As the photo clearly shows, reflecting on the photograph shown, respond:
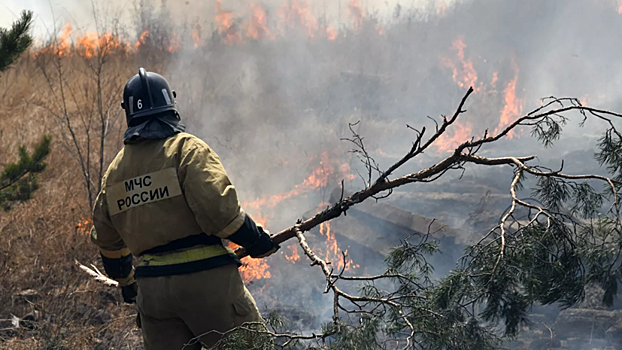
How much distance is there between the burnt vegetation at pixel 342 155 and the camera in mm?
2717

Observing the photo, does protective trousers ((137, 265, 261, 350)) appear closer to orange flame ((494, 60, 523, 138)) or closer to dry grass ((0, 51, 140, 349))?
dry grass ((0, 51, 140, 349))

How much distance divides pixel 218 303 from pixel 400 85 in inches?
634

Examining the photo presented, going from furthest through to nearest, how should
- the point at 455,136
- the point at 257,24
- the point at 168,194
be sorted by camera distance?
the point at 455,136
the point at 257,24
the point at 168,194

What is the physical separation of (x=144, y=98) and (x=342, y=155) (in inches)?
439

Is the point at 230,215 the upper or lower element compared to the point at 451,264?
lower

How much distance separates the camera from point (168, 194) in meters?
2.58

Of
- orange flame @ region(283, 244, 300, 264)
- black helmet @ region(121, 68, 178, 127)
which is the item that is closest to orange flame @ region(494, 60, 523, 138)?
orange flame @ region(283, 244, 300, 264)

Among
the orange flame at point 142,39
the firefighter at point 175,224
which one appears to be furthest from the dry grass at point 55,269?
the orange flame at point 142,39

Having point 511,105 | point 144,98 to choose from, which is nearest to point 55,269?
point 144,98

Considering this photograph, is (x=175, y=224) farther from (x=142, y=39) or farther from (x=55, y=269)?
(x=142, y=39)

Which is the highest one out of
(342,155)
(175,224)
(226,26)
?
(226,26)

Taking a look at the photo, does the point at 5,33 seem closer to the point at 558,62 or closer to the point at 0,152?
the point at 0,152

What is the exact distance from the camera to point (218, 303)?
8.68 feet

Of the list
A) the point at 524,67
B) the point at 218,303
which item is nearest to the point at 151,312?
the point at 218,303
